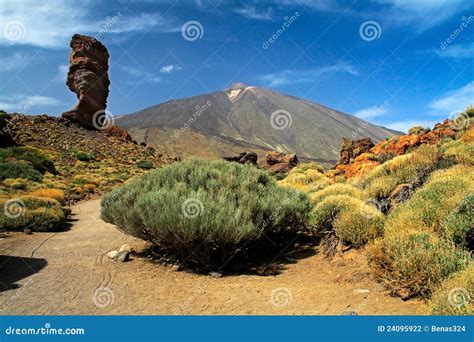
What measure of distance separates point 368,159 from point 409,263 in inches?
605

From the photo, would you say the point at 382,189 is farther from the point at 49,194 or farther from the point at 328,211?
the point at 49,194

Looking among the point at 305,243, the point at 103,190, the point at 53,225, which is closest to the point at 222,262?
the point at 305,243

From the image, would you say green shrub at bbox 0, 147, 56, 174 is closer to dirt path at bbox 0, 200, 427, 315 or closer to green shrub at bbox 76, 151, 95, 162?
green shrub at bbox 76, 151, 95, 162

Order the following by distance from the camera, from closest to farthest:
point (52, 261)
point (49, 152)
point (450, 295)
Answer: point (450, 295)
point (52, 261)
point (49, 152)

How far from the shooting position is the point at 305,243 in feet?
33.1

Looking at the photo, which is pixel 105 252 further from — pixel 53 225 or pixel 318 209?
pixel 318 209

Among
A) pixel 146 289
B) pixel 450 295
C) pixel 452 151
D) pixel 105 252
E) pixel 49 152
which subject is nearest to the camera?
pixel 450 295
